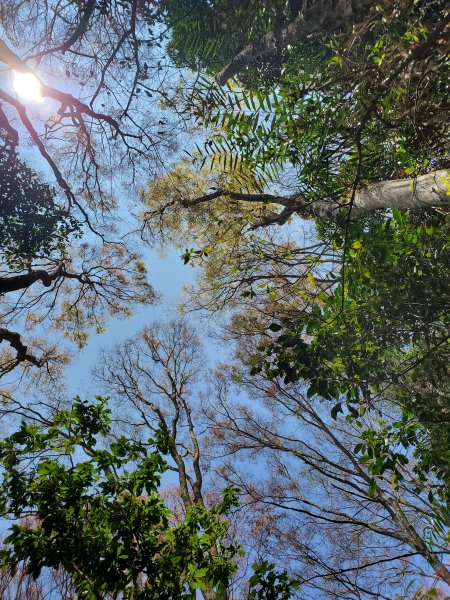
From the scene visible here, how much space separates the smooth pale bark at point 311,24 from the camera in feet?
13.2

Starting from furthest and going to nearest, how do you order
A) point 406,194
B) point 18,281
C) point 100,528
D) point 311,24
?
point 18,281 < point 311,24 < point 406,194 < point 100,528

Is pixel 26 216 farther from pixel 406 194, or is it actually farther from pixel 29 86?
pixel 406 194

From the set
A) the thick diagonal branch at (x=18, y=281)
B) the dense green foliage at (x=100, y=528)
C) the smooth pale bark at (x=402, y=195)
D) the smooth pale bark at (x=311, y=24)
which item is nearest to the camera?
the dense green foliage at (x=100, y=528)

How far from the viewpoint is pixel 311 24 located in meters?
4.73

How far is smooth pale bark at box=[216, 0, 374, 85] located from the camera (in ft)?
13.2

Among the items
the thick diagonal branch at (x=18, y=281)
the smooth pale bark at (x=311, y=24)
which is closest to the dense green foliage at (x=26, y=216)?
the thick diagonal branch at (x=18, y=281)

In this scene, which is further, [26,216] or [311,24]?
[26,216]

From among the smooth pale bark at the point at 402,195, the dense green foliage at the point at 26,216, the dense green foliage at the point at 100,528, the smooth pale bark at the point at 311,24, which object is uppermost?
the smooth pale bark at the point at 311,24

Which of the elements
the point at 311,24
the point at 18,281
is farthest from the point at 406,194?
the point at 18,281

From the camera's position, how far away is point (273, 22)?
5.51 meters

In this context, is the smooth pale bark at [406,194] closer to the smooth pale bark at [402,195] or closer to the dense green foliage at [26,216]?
the smooth pale bark at [402,195]

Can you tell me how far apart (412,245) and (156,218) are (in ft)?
21.8

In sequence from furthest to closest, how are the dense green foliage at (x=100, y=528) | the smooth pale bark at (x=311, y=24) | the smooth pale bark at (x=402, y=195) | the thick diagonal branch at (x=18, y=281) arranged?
the thick diagonal branch at (x=18, y=281), the smooth pale bark at (x=311, y=24), the smooth pale bark at (x=402, y=195), the dense green foliage at (x=100, y=528)

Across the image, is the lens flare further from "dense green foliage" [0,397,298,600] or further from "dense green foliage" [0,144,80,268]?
"dense green foliage" [0,397,298,600]
